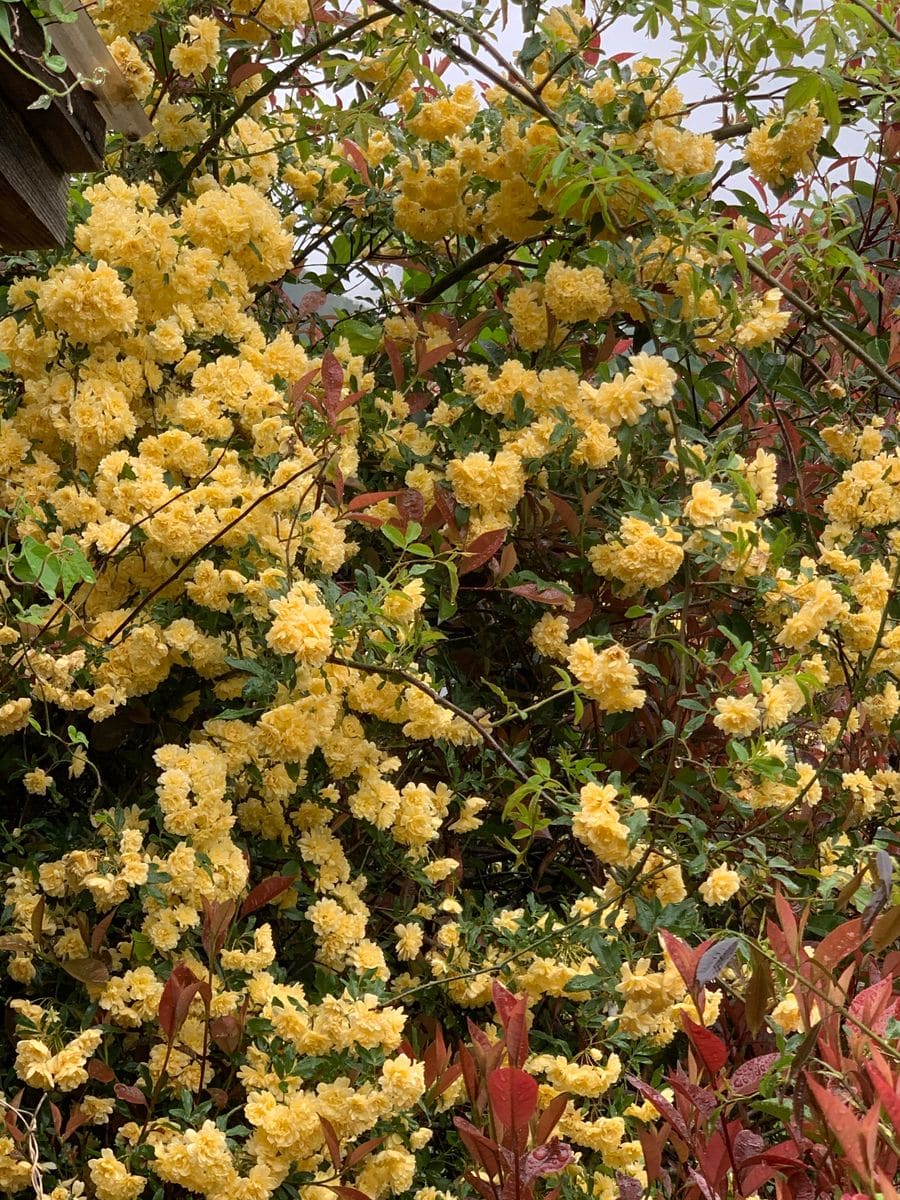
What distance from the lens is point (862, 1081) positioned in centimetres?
108

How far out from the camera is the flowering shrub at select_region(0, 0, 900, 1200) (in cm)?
146

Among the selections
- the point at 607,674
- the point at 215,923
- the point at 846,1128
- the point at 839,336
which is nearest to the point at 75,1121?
the point at 215,923

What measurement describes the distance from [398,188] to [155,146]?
1.53 feet

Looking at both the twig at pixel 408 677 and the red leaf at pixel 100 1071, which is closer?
the red leaf at pixel 100 1071

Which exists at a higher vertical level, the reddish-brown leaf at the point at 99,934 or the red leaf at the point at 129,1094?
the reddish-brown leaf at the point at 99,934

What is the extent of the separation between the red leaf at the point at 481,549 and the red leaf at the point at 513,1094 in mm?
830

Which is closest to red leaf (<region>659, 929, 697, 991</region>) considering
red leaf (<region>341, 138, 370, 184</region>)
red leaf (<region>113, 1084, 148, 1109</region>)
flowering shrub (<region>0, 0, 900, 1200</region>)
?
flowering shrub (<region>0, 0, 900, 1200</region>)

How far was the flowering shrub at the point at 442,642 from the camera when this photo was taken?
1.46m

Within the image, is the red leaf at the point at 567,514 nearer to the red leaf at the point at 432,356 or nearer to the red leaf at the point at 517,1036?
the red leaf at the point at 432,356

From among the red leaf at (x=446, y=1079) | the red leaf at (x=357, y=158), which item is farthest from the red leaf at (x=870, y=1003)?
the red leaf at (x=357, y=158)

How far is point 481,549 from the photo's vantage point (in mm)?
1799

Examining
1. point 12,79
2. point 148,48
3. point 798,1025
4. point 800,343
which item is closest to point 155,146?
point 148,48

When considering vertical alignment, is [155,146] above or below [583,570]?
above

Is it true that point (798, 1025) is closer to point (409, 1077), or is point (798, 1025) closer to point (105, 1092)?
point (409, 1077)
